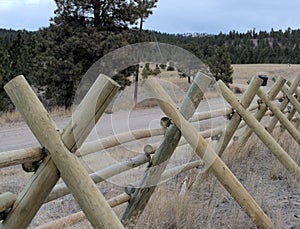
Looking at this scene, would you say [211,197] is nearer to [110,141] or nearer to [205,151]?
[205,151]

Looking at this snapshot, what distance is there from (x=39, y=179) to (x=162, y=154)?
4.57ft

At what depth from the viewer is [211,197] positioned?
3.71 metres

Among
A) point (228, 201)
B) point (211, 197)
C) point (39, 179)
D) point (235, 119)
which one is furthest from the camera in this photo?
point (235, 119)

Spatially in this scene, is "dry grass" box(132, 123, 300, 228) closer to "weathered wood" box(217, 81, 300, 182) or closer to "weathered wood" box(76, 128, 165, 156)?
"weathered wood" box(217, 81, 300, 182)

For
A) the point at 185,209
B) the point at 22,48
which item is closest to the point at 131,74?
the point at 22,48

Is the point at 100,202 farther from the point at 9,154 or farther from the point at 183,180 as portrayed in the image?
the point at 183,180

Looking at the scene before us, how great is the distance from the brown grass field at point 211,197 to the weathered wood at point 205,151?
0.19 m

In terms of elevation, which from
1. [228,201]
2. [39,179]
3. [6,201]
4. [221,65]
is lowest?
[221,65]

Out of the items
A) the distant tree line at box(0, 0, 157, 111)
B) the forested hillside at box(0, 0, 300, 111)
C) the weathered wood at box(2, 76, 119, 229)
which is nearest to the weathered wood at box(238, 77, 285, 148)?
the weathered wood at box(2, 76, 119, 229)

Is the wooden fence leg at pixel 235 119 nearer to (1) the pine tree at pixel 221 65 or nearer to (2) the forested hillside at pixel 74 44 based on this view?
(2) the forested hillside at pixel 74 44

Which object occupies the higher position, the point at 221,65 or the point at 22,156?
the point at 22,156

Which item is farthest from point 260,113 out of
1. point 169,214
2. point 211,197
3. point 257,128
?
point 169,214

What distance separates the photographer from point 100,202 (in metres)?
1.77

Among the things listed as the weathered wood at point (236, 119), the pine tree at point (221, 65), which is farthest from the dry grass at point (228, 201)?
the pine tree at point (221, 65)
